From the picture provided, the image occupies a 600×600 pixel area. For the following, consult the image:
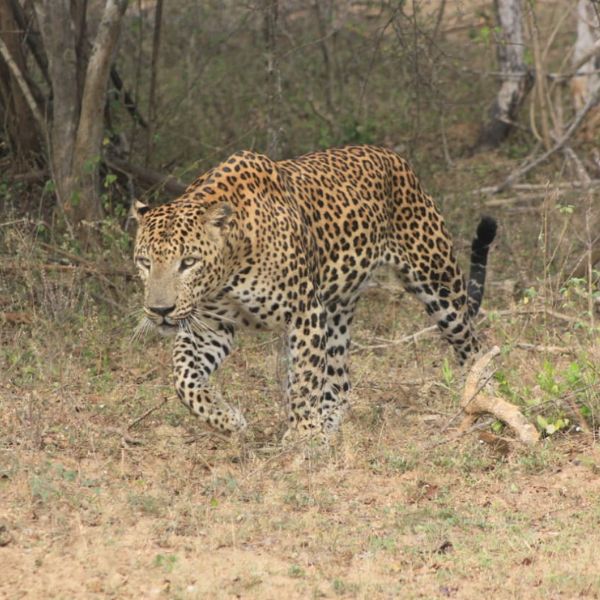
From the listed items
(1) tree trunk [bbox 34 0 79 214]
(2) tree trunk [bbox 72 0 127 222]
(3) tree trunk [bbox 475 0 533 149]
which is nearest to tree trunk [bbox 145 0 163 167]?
(1) tree trunk [bbox 34 0 79 214]

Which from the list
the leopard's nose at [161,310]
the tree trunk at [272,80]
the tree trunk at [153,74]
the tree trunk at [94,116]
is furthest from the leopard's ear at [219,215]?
the tree trunk at [272,80]

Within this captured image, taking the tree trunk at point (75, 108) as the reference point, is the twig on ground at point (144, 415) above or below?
below

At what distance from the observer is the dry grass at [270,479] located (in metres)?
5.93

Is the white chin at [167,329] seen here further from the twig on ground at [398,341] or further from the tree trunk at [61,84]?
the tree trunk at [61,84]

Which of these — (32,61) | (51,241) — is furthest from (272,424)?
(32,61)

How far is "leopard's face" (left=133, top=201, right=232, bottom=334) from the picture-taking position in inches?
289

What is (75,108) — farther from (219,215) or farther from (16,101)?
(219,215)

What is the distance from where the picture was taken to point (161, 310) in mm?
7266

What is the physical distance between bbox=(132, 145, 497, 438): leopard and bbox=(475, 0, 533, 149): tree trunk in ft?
20.5

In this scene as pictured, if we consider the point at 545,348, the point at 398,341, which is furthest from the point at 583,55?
the point at 545,348

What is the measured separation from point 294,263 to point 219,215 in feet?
1.93

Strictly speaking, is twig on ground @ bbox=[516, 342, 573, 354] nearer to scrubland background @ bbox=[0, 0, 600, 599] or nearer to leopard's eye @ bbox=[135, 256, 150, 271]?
scrubland background @ bbox=[0, 0, 600, 599]

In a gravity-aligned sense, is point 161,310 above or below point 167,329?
above

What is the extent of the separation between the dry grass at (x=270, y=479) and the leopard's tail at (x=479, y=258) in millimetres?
279
